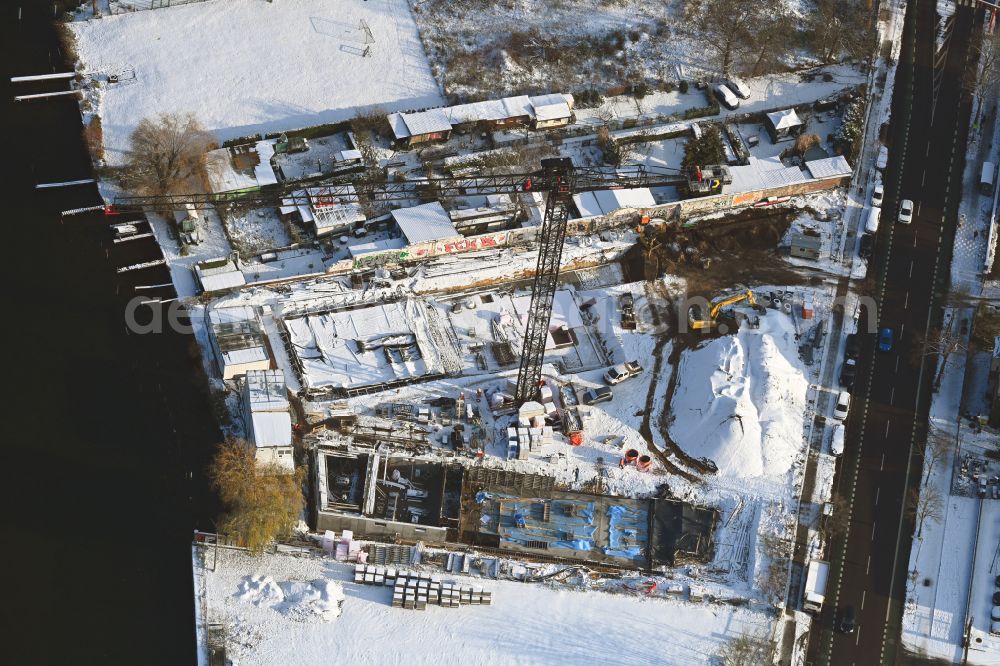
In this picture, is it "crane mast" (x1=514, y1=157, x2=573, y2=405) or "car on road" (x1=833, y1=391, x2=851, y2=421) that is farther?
"car on road" (x1=833, y1=391, x2=851, y2=421)

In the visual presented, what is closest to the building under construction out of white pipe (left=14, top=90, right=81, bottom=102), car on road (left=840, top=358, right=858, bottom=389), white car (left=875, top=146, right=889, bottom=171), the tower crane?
the tower crane

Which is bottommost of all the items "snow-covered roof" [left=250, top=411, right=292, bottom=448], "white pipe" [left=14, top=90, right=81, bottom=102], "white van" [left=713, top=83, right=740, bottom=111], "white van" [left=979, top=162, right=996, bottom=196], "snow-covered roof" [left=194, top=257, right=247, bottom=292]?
"snow-covered roof" [left=250, top=411, right=292, bottom=448]

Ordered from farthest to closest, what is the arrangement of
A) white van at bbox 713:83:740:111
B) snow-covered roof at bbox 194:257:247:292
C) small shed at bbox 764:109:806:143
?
white van at bbox 713:83:740:111 → small shed at bbox 764:109:806:143 → snow-covered roof at bbox 194:257:247:292

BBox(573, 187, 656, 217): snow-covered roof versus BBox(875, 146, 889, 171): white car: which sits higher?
BBox(875, 146, 889, 171): white car

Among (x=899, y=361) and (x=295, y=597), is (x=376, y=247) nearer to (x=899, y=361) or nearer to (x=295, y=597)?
(x=295, y=597)

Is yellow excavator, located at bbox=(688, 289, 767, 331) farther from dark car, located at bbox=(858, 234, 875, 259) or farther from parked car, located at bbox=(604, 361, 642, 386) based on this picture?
dark car, located at bbox=(858, 234, 875, 259)

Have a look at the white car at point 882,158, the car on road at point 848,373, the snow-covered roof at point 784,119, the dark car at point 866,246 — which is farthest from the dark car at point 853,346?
the snow-covered roof at point 784,119
